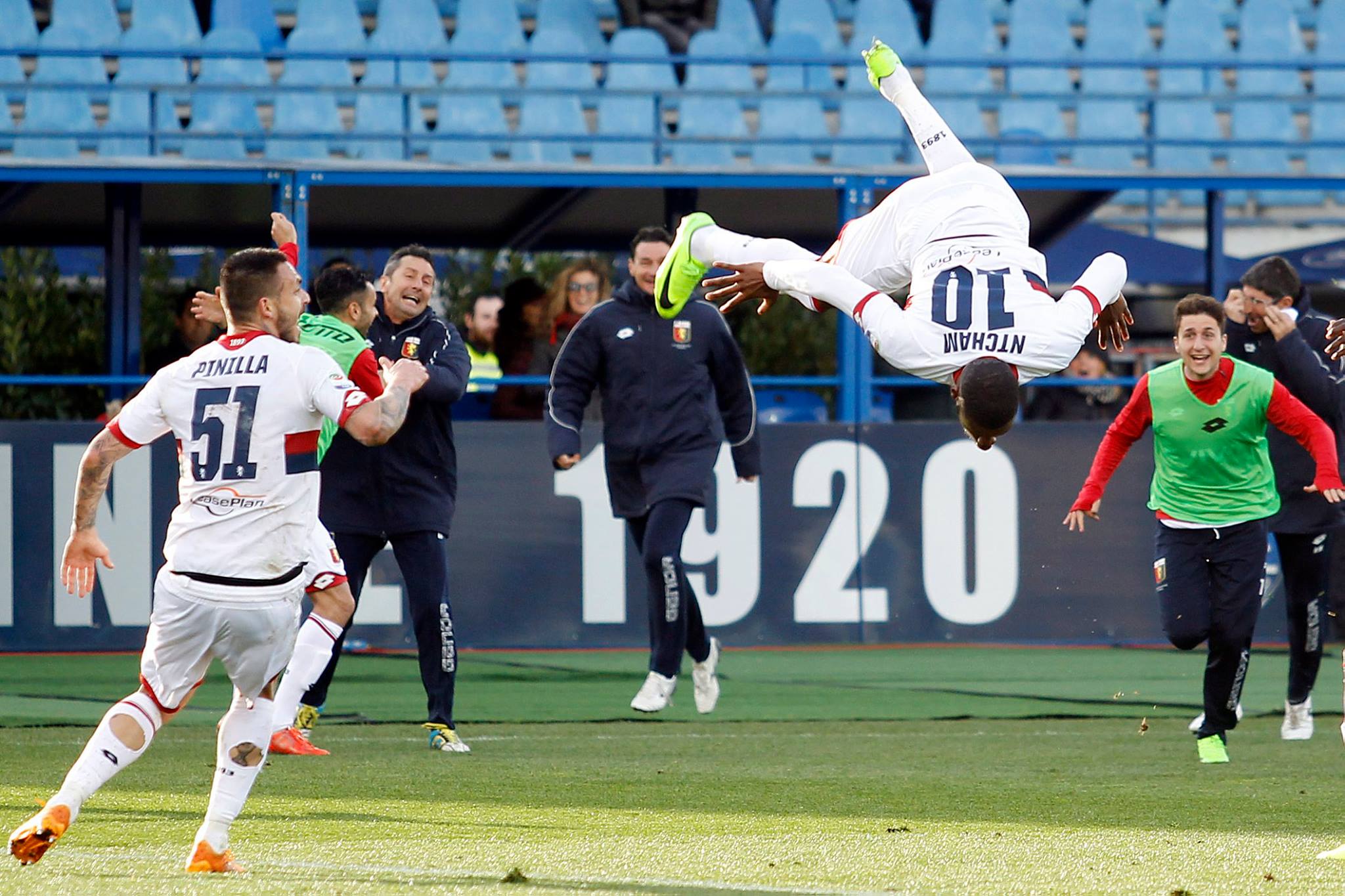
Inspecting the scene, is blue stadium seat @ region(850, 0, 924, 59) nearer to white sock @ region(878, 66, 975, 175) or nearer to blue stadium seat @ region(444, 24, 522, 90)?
blue stadium seat @ region(444, 24, 522, 90)

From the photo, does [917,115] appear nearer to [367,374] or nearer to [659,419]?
[367,374]

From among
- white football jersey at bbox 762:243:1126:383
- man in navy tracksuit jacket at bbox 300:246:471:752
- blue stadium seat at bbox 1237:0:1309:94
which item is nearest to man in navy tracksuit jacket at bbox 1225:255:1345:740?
white football jersey at bbox 762:243:1126:383

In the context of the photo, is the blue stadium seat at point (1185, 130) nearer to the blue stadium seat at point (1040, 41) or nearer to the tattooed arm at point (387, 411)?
the blue stadium seat at point (1040, 41)

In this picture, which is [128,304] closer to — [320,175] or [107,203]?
[107,203]

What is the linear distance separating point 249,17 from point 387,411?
14.2m

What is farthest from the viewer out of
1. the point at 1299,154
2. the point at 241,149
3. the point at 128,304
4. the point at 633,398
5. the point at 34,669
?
the point at 1299,154

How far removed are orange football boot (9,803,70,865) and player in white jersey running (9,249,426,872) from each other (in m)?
0.20

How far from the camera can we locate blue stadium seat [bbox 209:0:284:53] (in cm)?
1839

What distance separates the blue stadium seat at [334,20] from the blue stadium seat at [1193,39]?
27.8 ft

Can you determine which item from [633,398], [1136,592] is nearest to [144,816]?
[633,398]

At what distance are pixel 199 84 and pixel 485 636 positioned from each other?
5.18 metres

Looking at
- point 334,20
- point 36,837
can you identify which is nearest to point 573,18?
point 334,20

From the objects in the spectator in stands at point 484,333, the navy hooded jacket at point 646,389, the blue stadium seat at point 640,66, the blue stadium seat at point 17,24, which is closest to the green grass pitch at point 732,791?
the navy hooded jacket at point 646,389

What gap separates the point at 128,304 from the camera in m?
14.2
